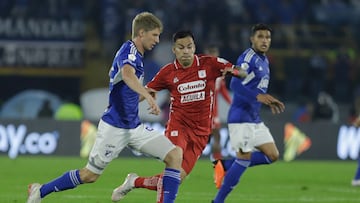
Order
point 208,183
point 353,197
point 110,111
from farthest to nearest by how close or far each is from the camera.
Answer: point 208,183 < point 353,197 < point 110,111

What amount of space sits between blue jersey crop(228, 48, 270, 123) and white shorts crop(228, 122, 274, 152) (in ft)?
0.20

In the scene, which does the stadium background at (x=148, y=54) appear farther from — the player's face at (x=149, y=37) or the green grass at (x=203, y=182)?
the player's face at (x=149, y=37)

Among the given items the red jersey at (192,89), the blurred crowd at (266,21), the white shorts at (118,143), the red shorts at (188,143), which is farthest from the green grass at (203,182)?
the blurred crowd at (266,21)

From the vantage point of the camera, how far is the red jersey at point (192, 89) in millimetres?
11188

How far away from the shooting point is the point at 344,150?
865 inches

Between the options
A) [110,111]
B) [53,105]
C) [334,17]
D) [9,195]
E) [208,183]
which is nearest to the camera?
[110,111]

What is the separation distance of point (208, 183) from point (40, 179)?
8.00 ft

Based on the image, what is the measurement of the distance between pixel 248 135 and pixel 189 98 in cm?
182

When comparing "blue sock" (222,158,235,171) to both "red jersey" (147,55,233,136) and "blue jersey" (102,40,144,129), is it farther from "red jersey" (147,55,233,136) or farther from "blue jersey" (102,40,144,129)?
"blue jersey" (102,40,144,129)

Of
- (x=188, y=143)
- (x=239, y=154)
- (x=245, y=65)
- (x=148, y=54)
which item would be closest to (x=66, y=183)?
(x=188, y=143)

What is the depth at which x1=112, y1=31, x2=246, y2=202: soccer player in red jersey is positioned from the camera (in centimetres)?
1117

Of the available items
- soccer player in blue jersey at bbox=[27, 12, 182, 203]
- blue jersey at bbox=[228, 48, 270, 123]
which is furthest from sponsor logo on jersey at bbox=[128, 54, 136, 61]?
blue jersey at bbox=[228, 48, 270, 123]

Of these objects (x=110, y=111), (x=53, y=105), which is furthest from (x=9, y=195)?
(x=53, y=105)

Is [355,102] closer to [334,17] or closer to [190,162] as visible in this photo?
[334,17]
